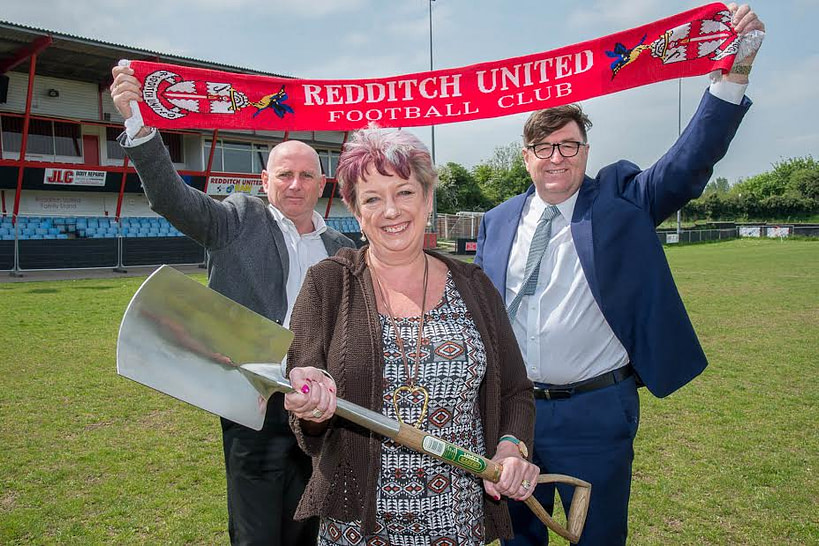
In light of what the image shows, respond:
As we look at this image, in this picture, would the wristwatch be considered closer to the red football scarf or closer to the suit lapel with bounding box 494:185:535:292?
the suit lapel with bounding box 494:185:535:292

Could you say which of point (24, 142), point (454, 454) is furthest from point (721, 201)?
point (454, 454)

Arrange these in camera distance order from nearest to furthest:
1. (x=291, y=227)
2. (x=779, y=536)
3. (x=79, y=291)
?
(x=291, y=227)
(x=779, y=536)
(x=79, y=291)

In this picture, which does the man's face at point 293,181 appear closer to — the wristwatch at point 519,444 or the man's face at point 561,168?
the man's face at point 561,168

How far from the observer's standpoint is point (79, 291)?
50.4ft

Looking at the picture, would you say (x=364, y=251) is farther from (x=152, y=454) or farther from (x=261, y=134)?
(x=261, y=134)

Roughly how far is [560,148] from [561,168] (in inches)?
3.7

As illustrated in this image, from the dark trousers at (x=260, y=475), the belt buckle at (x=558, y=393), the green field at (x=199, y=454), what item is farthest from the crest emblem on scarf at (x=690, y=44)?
the green field at (x=199, y=454)

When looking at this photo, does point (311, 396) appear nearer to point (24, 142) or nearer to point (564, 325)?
point (564, 325)

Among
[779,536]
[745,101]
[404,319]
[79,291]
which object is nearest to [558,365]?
[404,319]

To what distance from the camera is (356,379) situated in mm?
1938

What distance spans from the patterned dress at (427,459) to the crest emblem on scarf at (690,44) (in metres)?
1.66

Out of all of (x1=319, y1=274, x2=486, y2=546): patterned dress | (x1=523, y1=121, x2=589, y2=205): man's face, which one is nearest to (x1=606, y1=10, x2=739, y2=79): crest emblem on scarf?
(x1=523, y1=121, x2=589, y2=205): man's face

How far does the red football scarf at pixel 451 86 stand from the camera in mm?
2646

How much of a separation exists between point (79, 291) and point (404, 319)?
15789 mm
